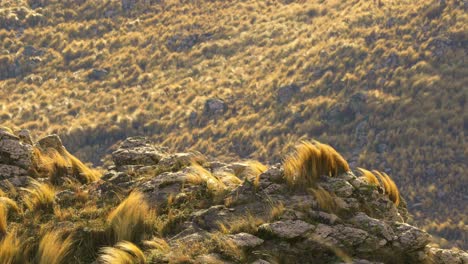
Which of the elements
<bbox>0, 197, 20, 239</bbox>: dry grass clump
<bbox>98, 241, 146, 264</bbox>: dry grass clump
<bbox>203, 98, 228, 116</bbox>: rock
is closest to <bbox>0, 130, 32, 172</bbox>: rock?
<bbox>0, 197, 20, 239</bbox>: dry grass clump

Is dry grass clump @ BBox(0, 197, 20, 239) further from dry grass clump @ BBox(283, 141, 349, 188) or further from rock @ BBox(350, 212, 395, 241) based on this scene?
rock @ BBox(350, 212, 395, 241)

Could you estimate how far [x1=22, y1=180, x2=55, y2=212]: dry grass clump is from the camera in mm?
10492

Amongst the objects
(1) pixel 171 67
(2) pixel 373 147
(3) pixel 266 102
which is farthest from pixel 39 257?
(1) pixel 171 67

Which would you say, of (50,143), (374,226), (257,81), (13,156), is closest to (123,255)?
(374,226)

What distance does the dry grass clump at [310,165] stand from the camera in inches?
380

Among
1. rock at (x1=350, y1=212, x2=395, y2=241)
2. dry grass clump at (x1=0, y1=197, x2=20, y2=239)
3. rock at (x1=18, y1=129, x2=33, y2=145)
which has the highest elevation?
rock at (x1=18, y1=129, x2=33, y2=145)

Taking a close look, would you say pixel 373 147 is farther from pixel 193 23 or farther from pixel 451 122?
pixel 193 23

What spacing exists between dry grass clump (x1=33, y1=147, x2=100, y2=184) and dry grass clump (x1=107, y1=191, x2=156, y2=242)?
2.70m

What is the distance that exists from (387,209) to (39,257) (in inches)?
179

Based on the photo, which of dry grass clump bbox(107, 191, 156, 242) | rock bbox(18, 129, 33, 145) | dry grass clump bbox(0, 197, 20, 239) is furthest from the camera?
rock bbox(18, 129, 33, 145)

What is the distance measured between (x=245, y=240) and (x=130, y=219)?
5.43ft

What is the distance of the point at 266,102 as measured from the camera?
4944 cm

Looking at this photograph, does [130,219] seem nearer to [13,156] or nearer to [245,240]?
[245,240]

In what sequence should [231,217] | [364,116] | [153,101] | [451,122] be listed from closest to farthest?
[231,217] → [451,122] → [364,116] → [153,101]
